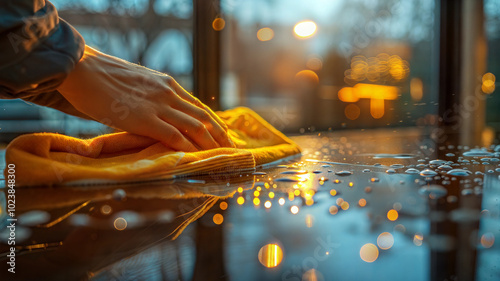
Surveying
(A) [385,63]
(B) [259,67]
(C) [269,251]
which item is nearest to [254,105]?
(B) [259,67]

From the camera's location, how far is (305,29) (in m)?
2.45

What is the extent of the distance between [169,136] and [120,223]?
13.0 inches

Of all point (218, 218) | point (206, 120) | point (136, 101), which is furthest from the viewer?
point (206, 120)

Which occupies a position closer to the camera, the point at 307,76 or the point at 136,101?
the point at 136,101

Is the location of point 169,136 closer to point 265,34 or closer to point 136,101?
point 136,101

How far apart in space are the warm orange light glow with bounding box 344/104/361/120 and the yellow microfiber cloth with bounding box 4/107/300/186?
6.03ft

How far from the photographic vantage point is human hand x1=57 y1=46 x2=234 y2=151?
26.8 inches

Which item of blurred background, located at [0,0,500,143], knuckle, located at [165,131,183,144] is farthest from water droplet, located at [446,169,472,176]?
blurred background, located at [0,0,500,143]

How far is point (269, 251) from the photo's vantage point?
35 centimetres

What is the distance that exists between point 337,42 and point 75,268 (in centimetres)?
242

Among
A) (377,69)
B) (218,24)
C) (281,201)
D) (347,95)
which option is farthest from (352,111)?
(281,201)

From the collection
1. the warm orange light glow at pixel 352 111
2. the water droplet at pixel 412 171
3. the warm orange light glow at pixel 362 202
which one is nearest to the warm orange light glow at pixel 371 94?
the warm orange light glow at pixel 352 111

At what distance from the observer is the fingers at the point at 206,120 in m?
0.79

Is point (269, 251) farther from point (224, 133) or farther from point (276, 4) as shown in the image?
point (276, 4)
